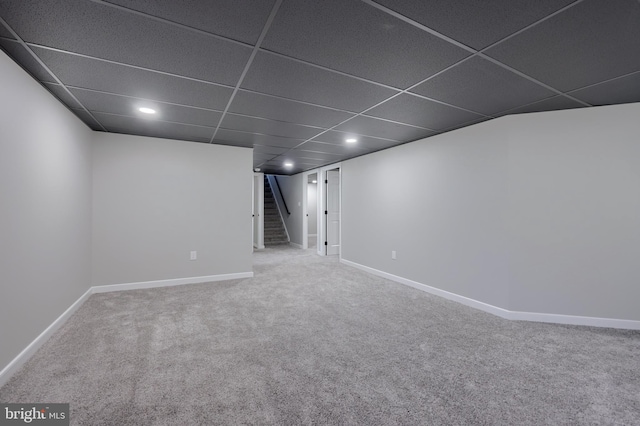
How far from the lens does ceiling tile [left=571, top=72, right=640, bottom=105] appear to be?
227cm

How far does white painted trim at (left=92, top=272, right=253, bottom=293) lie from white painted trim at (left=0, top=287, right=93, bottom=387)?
615mm

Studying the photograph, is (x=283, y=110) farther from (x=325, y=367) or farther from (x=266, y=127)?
(x=325, y=367)

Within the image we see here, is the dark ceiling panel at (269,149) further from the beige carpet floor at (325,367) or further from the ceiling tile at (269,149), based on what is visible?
the beige carpet floor at (325,367)

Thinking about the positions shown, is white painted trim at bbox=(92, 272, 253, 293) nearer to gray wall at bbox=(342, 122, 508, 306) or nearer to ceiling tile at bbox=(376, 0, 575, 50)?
gray wall at bbox=(342, 122, 508, 306)

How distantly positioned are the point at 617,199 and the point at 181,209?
5335 millimetres

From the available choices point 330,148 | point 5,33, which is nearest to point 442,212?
point 330,148

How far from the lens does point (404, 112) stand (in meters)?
2.99

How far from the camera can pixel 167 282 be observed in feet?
13.8

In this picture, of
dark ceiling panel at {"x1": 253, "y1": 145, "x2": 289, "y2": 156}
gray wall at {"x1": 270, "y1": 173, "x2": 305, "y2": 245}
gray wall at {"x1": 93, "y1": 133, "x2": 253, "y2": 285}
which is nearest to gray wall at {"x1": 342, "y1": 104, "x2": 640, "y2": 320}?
dark ceiling panel at {"x1": 253, "y1": 145, "x2": 289, "y2": 156}

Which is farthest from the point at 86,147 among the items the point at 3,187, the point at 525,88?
the point at 525,88

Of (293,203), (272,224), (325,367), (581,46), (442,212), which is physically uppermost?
(581,46)

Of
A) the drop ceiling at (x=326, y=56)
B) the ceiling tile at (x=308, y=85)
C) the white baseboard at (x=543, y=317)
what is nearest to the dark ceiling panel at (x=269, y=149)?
the drop ceiling at (x=326, y=56)

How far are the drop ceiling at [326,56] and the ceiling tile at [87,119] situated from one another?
0.04m

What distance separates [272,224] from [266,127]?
6.01 m
